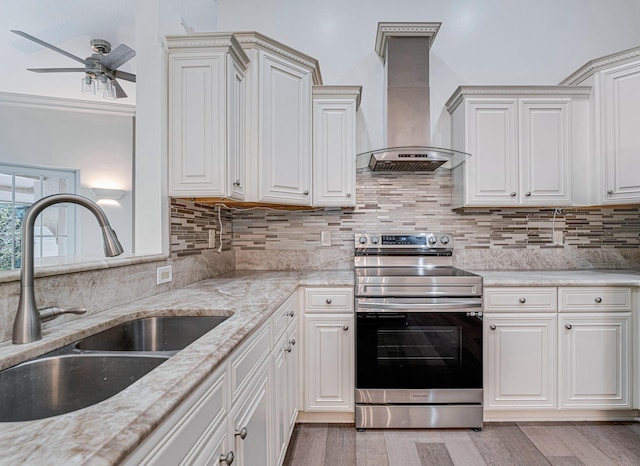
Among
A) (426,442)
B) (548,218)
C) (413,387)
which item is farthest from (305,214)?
(548,218)

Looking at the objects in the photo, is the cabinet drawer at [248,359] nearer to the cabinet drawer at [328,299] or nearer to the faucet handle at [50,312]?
the faucet handle at [50,312]

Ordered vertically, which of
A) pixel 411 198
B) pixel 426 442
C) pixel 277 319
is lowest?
pixel 426 442

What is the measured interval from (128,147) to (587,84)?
4079mm

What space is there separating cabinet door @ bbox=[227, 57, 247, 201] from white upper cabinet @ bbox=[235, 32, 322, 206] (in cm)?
5

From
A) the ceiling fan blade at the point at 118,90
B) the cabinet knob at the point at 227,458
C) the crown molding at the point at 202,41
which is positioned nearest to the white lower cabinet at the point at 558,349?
the cabinet knob at the point at 227,458

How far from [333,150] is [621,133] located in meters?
1.94

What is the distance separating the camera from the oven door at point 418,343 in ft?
6.71

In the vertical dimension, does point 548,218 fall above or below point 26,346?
above

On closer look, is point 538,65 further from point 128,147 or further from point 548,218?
point 128,147

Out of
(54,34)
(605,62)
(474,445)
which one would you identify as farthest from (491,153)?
(54,34)

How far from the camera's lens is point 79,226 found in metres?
3.45

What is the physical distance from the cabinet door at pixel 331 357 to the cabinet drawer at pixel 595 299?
133 cm

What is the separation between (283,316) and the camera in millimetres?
1684

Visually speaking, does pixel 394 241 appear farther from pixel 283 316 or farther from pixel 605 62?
pixel 605 62
